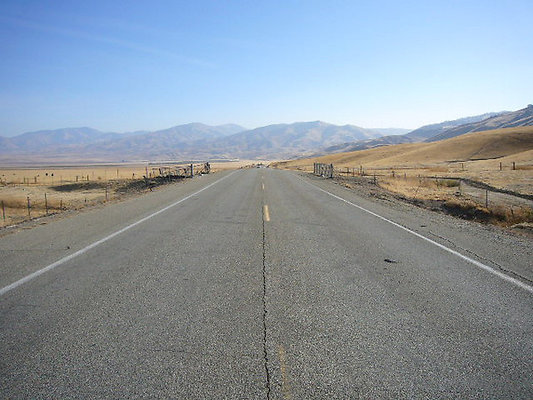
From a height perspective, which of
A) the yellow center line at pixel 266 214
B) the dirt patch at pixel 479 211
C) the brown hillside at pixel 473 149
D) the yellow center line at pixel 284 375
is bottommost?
the dirt patch at pixel 479 211

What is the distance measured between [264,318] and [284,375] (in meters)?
1.18

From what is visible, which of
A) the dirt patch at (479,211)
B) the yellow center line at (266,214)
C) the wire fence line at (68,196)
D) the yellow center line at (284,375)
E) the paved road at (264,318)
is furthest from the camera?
the wire fence line at (68,196)

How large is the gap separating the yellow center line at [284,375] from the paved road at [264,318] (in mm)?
16

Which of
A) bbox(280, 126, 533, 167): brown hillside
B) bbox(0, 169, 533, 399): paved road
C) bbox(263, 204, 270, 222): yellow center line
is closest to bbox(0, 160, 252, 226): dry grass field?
bbox(263, 204, 270, 222): yellow center line

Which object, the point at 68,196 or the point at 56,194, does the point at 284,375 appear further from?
the point at 56,194

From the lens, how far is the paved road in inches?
127

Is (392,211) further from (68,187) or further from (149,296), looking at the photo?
(68,187)

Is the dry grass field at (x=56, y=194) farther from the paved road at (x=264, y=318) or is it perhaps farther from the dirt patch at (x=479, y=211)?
the dirt patch at (x=479, y=211)

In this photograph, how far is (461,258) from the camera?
7406 millimetres

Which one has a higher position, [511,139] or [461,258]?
[511,139]

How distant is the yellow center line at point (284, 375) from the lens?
3041mm

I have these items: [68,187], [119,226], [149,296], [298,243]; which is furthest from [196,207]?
[68,187]

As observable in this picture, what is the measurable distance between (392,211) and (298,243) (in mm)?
7629

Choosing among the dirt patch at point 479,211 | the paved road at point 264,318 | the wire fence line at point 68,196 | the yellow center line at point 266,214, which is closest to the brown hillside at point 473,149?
the wire fence line at point 68,196
